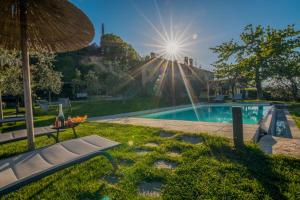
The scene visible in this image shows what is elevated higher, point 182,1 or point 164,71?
point 182,1

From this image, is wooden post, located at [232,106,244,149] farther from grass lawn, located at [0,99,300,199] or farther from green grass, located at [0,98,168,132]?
green grass, located at [0,98,168,132]

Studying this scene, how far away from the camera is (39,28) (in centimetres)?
407

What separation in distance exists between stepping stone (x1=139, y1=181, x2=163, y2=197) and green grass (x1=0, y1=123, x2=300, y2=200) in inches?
3.1

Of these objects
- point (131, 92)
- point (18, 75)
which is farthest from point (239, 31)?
point (18, 75)

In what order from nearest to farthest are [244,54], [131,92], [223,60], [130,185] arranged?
[130,185] < [131,92] < [244,54] < [223,60]

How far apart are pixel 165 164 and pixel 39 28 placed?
413cm

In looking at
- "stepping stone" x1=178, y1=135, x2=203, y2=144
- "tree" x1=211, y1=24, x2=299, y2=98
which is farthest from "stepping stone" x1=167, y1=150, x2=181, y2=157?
"tree" x1=211, y1=24, x2=299, y2=98

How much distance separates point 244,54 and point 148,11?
20.3 m

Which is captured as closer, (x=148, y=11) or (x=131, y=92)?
(x=148, y=11)

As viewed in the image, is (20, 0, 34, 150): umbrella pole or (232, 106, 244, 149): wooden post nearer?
(20, 0, 34, 150): umbrella pole

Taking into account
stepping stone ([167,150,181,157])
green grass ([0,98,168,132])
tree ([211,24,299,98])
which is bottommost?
stepping stone ([167,150,181,157])

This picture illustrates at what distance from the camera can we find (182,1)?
11.0 metres

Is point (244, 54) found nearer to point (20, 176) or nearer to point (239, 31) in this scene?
point (239, 31)

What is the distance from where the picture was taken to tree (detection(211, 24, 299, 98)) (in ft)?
73.3
